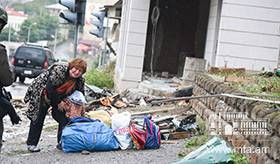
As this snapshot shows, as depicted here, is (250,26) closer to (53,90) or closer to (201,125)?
(201,125)

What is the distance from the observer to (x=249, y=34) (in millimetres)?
14406

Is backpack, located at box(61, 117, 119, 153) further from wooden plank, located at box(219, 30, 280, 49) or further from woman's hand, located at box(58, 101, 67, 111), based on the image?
wooden plank, located at box(219, 30, 280, 49)


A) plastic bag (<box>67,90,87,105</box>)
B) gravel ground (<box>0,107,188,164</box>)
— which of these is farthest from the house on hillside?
plastic bag (<box>67,90,87,105</box>)

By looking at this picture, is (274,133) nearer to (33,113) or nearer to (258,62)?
(33,113)

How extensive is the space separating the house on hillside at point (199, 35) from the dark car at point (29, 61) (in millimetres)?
10873

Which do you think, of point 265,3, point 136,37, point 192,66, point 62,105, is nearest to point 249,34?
point 265,3

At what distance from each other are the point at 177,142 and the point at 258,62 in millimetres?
6052

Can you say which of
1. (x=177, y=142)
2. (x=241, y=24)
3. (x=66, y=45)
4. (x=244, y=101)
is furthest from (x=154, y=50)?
(x=66, y=45)

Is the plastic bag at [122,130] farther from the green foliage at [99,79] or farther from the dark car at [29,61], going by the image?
the dark car at [29,61]

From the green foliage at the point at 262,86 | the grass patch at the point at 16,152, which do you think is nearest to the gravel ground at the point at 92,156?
the grass patch at the point at 16,152

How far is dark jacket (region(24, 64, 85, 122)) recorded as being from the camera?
8.42 m

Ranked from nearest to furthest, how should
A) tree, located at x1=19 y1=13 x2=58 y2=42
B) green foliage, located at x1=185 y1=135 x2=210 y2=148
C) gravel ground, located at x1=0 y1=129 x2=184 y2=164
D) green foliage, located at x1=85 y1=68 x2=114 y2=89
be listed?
1. gravel ground, located at x1=0 y1=129 x2=184 y2=164
2. green foliage, located at x1=185 y1=135 x2=210 y2=148
3. green foliage, located at x1=85 y1=68 x2=114 y2=89
4. tree, located at x1=19 y1=13 x2=58 y2=42

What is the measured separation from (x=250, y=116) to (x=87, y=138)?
9.06ft

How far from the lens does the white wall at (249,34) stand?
14.3 metres
